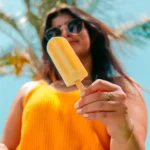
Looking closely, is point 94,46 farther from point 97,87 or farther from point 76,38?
point 97,87

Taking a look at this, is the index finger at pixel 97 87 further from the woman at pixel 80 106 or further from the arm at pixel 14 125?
the arm at pixel 14 125

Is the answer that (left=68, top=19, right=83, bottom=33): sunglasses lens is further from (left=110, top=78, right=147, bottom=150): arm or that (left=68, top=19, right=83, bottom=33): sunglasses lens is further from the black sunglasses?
(left=110, top=78, right=147, bottom=150): arm

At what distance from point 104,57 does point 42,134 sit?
66 cm

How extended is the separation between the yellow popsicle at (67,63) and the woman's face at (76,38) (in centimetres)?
62

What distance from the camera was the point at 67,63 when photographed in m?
1.53

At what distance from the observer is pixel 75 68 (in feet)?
4.96

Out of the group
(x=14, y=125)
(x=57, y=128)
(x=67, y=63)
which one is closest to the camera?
(x=67, y=63)

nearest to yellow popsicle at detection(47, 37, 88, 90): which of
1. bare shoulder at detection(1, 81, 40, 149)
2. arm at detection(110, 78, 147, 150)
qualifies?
arm at detection(110, 78, 147, 150)

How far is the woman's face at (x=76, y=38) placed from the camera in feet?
7.29

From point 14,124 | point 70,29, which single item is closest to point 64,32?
point 70,29

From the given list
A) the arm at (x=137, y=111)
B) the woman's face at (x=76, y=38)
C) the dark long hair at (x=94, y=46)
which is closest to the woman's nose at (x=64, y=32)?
the woman's face at (x=76, y=38)

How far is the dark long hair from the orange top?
373mm

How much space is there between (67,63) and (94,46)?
87cm

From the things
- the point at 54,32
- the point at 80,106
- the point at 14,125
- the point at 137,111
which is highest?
the point at 80,106
